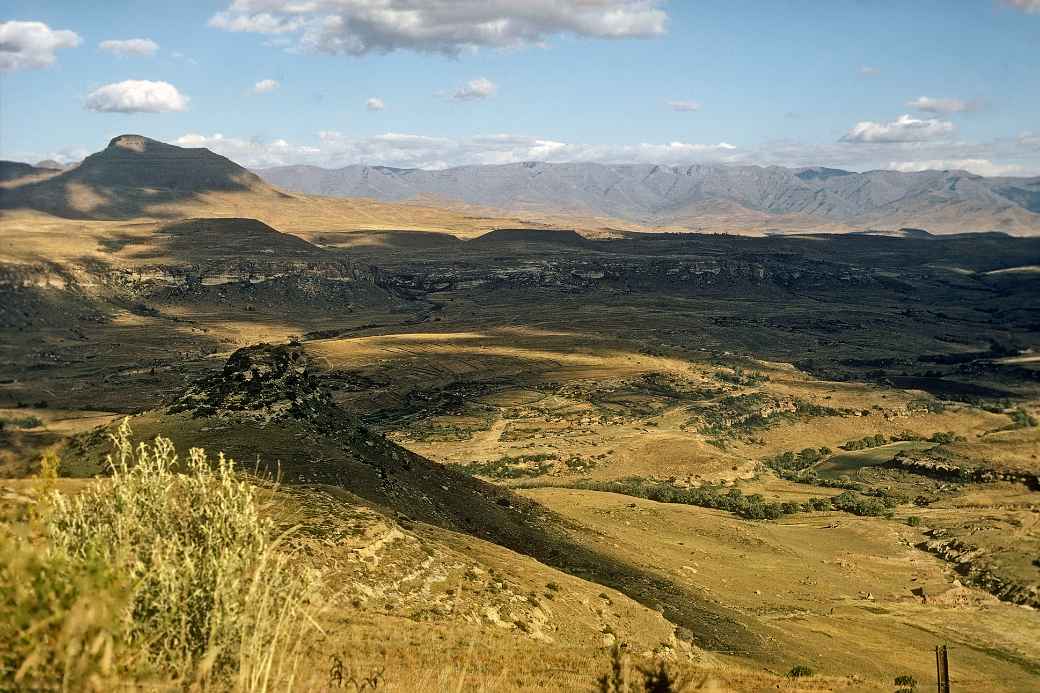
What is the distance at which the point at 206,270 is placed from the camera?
200m

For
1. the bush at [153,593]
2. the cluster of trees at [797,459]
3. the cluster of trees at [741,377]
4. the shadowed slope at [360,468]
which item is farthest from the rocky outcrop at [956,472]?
the bush at [153,593]

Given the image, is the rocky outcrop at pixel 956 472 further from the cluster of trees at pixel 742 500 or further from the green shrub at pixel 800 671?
the green shrub at pixel 800 671

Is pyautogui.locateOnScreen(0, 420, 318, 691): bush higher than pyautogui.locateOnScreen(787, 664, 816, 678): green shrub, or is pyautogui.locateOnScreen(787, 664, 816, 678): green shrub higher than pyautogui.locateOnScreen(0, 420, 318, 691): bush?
pyautogui.locateOnScreen(0, 420, 318, 691): bush

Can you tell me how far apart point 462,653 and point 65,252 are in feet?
668

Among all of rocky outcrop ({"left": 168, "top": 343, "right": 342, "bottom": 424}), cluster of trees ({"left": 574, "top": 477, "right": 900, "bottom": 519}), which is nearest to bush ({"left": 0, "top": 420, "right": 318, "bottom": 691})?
rocky outcrop ({"left": 168, "top": 343, "right": 342, "bottom": 424})

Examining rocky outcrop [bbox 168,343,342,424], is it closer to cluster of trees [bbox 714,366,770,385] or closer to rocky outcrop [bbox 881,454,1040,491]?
rocky outcrop [bbox 881,454,1040,491]

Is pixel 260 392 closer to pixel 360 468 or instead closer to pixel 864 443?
pixel 360 468

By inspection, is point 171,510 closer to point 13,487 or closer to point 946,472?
point 13,487

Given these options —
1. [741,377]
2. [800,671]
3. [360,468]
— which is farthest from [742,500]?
[741,377]

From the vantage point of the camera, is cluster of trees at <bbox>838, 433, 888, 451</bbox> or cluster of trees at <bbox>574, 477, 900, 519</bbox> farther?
cluster of trees at <bbox>838, 433, 888, 451</bbox>

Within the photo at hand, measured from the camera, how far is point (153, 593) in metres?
9.80

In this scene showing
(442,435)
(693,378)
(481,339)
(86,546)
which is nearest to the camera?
(86,546)

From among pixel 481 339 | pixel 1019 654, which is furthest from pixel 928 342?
pixel 1019 654

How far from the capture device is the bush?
6.84m
